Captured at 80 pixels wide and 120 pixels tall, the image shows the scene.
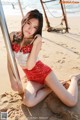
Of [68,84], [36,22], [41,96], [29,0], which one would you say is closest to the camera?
[36,22]

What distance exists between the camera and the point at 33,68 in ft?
9.50

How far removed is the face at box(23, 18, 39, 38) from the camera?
2674mm

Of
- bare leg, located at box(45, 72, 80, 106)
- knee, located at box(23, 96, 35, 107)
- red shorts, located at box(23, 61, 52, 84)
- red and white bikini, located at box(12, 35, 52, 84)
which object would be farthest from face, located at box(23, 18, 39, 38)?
knee, located at box(23, 96, 35, 107)

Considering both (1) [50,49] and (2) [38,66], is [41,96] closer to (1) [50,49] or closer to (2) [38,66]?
(2) [38,66]

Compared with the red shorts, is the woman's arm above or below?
above

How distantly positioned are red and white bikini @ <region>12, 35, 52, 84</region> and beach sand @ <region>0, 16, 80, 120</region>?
24 centimetres

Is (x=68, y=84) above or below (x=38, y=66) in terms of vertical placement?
below

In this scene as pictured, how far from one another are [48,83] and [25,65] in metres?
0.34

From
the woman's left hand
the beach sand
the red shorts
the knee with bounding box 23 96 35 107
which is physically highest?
the woman's left hand

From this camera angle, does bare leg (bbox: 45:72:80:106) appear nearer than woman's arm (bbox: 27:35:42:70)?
No

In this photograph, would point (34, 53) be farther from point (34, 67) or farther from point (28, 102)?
point (28, 102)

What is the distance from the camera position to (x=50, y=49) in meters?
5.12

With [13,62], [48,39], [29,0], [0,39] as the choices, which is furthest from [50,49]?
[29,0]

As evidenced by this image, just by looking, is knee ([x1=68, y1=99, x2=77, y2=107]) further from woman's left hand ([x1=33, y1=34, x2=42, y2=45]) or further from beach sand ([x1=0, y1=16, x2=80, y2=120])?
woman's left hand ([x1=33, y1=34, x2=42, y2=45])
